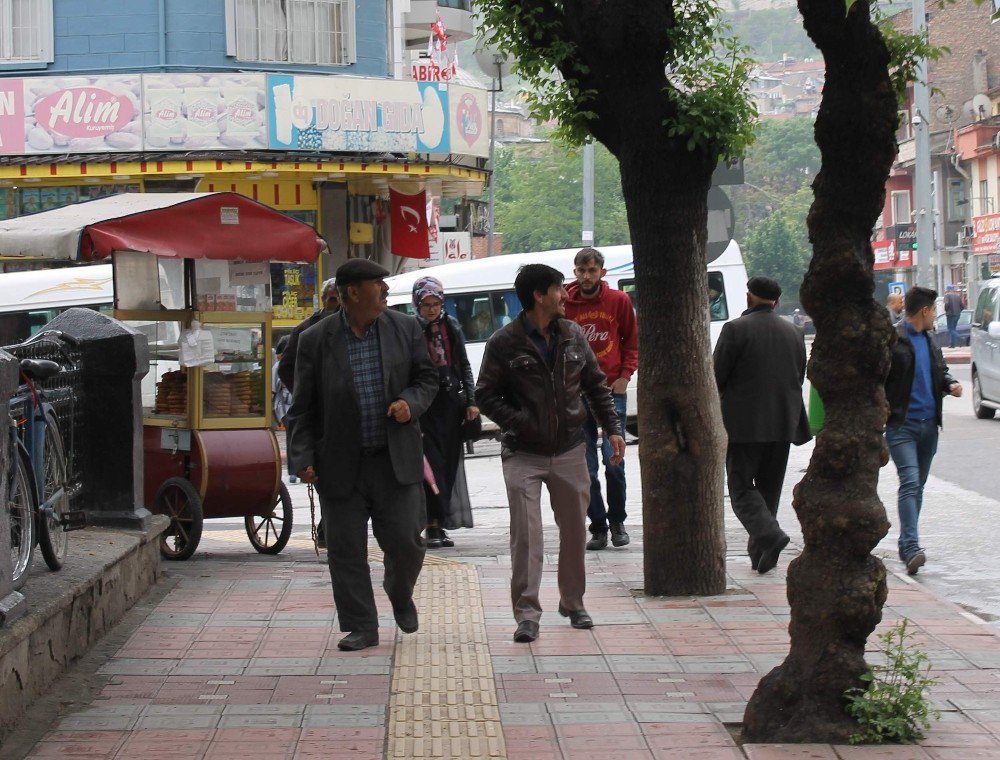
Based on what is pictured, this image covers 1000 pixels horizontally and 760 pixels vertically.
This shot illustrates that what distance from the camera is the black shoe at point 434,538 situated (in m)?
11.2

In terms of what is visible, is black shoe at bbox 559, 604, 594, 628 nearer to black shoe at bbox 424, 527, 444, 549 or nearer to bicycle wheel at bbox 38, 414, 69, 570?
bicycle wheel at bbox 38, 414, 69, 570

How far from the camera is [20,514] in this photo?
22.6ft

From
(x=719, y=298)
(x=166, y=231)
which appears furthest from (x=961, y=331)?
(x=166, y=231)

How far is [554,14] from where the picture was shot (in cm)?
852

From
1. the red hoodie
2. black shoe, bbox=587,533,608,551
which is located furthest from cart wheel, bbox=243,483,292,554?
the red hoodie

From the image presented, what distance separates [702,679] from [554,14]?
386 centimetres

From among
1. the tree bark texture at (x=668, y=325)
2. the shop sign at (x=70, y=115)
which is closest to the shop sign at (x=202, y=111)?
the shop sign at (x=70, y=115)

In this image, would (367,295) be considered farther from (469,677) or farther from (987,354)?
(987,354)

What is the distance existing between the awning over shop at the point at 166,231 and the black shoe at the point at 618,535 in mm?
2800

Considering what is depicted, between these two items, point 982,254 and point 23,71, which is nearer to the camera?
point 23,71

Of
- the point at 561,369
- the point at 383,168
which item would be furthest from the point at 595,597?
the point at 383,168

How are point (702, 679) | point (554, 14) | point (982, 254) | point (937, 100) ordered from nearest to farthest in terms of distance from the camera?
1. point (702, 679)
2. point (554, 14)
3. point (982, 254)
4. point (937, 100)

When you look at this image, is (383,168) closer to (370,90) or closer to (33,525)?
(370,90)

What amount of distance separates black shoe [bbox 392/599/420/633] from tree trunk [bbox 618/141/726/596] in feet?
5.45
